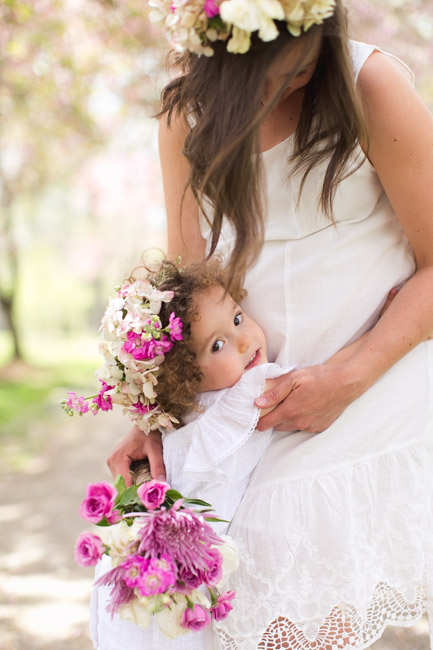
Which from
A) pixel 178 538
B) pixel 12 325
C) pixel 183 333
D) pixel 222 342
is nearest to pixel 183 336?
pixel 183 333

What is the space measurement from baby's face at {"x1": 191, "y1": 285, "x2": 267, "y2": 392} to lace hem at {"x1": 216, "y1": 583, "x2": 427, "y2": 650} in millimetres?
672

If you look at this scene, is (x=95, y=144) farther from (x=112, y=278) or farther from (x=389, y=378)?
(x=112, y=278)

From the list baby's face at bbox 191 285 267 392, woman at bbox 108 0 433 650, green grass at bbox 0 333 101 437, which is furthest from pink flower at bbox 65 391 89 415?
green grass at bbox 0 333 101 437

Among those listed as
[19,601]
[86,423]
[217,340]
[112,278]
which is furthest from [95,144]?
[112,278]

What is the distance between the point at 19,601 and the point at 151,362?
104 inches

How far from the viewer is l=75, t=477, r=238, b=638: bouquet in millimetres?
1438

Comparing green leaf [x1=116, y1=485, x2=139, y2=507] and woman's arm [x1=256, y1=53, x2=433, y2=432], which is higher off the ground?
woman's arm [x1=256, y1=53, x2=433, y2=432]

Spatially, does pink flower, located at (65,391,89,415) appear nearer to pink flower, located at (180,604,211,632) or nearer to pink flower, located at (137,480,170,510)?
pink flower, located at (137,480,170,510)

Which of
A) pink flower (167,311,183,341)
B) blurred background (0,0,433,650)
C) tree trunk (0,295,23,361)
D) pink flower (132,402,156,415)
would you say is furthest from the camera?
tree trunk (0,295,23,361)

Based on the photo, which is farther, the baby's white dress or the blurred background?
the blurred background

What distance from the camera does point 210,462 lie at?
1.76 metres

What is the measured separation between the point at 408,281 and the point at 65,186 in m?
12.3

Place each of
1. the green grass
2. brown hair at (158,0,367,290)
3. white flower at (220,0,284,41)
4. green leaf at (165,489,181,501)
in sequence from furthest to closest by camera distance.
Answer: the green grass → green leaf at (165,489,181,501) → brown hair at (158,0,367,290) → white flower at (220,0,284,41)

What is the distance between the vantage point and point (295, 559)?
175 cm
